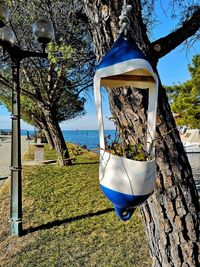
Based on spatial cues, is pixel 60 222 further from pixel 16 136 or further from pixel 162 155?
pixel 162 155

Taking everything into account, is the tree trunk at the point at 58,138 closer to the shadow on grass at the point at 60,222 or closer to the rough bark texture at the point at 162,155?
the shadow on grass at the point at 60,222

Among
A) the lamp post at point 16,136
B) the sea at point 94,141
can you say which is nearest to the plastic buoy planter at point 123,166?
the sea at point 94,141

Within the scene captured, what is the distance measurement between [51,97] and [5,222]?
4.86m

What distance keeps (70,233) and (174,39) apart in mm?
2799

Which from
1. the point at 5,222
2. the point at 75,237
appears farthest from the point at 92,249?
the point at 5,222

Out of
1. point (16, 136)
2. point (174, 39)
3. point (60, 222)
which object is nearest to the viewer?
point (174, 39)

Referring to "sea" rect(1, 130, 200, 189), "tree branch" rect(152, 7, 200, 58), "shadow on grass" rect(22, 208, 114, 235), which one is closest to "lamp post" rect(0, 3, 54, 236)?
"shadow on grass" rect(22, 208, 114, 235)

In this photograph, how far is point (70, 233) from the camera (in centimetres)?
375

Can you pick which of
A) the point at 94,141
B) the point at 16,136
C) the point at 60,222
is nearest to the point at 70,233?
the point at 60,222

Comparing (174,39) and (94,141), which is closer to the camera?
(174,39)

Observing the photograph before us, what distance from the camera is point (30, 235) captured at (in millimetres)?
3779

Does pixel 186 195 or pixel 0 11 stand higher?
pixel 0 11

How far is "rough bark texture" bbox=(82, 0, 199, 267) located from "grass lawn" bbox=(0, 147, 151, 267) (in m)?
1.20

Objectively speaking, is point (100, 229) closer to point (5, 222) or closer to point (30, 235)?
point (30, 235)
